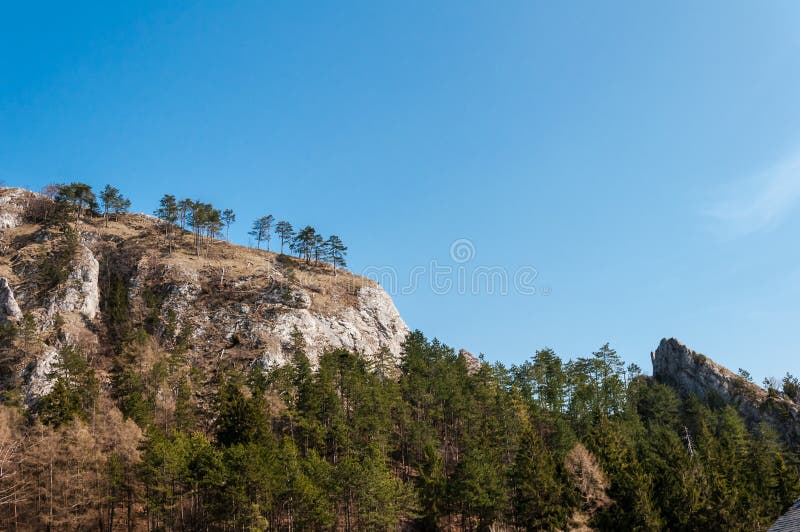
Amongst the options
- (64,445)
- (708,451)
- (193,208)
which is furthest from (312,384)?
(193,208)

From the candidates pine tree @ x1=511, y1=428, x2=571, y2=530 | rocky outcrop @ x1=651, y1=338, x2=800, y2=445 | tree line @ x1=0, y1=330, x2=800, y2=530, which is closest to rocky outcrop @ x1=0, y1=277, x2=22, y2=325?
tree line @ x1=0, y1=330, x2=800, y2=530

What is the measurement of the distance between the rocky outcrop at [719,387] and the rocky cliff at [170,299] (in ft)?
210

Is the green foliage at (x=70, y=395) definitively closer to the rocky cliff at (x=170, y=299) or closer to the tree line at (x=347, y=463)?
the tree line at (x=347, y=463)

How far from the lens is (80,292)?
112 m

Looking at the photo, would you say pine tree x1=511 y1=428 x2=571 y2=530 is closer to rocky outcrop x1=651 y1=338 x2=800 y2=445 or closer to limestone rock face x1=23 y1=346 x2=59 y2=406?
limestone rock face x1=23 y1=346 x2=59 y2=406

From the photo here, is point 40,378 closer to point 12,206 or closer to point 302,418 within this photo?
point 302,418

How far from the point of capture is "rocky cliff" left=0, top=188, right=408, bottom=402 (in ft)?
336

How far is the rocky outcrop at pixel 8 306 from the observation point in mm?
101125

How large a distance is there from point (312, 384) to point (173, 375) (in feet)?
85.1

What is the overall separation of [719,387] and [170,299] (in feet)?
391

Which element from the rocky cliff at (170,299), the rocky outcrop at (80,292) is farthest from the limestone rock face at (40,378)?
the rocky outcrop at (80,292)

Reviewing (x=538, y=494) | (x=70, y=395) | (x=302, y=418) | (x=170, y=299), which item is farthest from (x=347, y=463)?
(x=170, y=299)

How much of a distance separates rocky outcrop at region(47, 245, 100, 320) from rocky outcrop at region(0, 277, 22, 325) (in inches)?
199

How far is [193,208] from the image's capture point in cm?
14312
